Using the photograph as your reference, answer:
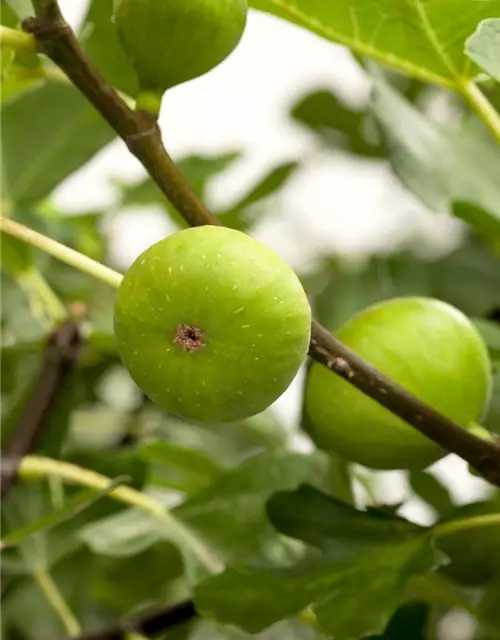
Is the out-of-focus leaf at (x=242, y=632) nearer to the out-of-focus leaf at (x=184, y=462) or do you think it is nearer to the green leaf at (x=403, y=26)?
the out-of-focus leaf at (x=184, y=462)

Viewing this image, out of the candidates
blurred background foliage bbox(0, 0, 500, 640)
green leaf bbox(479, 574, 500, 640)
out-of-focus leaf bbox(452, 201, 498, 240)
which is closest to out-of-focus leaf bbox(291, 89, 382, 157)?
blurred background foliage bbox(0, 0, 500, 640)

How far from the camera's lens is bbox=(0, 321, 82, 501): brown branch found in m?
0.53

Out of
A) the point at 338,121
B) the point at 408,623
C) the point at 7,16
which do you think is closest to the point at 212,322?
the point at 7,16

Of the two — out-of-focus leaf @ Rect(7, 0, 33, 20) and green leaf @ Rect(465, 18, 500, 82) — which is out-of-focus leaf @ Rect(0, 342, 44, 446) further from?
green leaf @ Rect(465, 18, 500, 82)

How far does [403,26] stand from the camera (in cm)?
41

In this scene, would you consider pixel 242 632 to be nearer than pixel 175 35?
No

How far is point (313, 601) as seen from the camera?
0.39 metres

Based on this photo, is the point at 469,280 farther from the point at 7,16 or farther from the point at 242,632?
the point at 7,16

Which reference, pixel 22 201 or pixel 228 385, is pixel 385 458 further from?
pixel 22 201

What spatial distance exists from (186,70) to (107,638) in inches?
12.6

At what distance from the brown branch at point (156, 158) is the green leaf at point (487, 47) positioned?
4.4 inches

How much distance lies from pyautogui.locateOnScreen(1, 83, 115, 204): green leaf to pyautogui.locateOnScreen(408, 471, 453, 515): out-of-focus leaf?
0.98ft

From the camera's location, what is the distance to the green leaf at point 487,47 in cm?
31

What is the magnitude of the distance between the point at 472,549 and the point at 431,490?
0.13 metres
